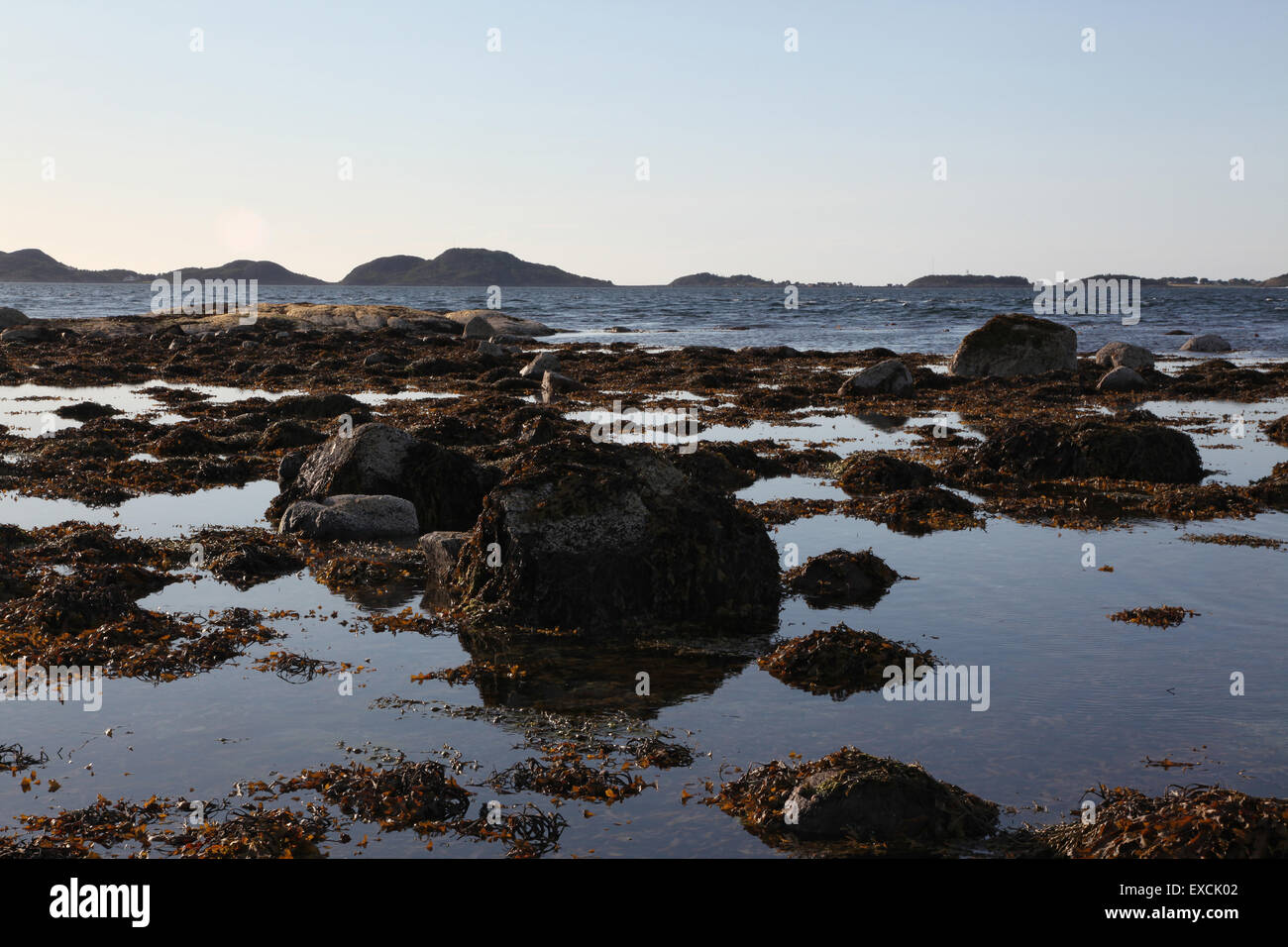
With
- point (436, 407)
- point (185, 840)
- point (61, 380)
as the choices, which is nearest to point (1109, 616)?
point (185, 840)

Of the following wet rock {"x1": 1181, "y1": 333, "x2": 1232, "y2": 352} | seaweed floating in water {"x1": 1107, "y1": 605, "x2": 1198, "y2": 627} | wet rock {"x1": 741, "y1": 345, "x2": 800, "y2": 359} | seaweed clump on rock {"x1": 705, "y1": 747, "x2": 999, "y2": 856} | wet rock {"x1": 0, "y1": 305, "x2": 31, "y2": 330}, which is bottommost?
seaweed clump on rock {"x1": 705, "y1": 747, "x2": 999, "y2": 856}

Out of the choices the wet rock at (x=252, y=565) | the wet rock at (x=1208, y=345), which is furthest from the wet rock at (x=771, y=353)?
the wet rock at (x=252, y=565)

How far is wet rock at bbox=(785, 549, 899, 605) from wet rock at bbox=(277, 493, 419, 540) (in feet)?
15.2

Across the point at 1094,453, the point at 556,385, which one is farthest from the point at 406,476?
the point at 556,385

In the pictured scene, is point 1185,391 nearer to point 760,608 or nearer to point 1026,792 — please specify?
point 760,608

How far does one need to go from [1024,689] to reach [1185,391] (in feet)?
81.0

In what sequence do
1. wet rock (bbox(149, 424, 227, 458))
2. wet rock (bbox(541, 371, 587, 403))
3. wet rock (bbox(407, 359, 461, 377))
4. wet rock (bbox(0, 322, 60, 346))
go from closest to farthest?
wet rock (bbox(149, 424, 227, 458))
wet rock (bbox(541, 371, 587, 403))
wet rock (bbox(407, 359, 461, 377))
wet rock (bbox(0, 322, 60, 346))

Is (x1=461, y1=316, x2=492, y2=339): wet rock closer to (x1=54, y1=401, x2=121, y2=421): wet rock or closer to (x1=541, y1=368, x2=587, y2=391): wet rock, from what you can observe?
(x1=541, y1=368, x2=587, y2=391): wet rock

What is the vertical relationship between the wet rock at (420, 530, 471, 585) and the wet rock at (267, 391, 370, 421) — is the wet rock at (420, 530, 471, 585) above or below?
below

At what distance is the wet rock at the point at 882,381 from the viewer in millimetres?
29141

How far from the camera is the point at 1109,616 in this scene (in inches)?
369

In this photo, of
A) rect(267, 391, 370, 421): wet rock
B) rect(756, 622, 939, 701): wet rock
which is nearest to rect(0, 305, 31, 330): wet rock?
rect(267, 391, 370, 421): wet rock

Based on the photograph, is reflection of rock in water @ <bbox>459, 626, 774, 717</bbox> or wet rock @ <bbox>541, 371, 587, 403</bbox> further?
wet rock @ <bbox>541, 371, 587, 403</bbox>

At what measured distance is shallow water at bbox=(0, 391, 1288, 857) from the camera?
6.11 meters
